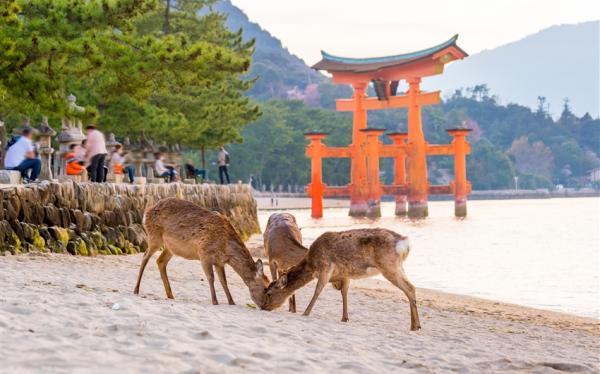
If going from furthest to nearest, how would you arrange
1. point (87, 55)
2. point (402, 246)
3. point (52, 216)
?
point (87, 55)
point (52, 216)
point (402, 246)

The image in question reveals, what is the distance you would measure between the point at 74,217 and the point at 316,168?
114 feet

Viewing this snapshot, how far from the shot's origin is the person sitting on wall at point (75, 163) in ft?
51.9

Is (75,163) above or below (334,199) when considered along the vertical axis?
above

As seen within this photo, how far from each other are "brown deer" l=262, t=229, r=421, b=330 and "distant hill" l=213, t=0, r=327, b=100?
306ft

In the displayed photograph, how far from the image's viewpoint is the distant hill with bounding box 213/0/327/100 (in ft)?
383

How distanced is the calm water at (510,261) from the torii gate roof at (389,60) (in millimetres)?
8952

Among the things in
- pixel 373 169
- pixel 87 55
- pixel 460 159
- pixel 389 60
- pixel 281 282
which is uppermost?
pixel 389 60

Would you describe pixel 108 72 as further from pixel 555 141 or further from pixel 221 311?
pixel 555 141

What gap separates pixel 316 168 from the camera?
4709cm

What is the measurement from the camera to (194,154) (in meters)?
69.1

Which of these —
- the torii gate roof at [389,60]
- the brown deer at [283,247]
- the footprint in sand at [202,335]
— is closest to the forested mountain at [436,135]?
the torii gate roof at [389,60]

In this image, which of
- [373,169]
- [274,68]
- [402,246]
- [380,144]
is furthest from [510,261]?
[274,68]

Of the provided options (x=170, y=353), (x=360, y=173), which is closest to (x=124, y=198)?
(x=170, y=353)

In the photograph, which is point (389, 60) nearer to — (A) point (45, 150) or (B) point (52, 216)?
(A) point (45, 150)
